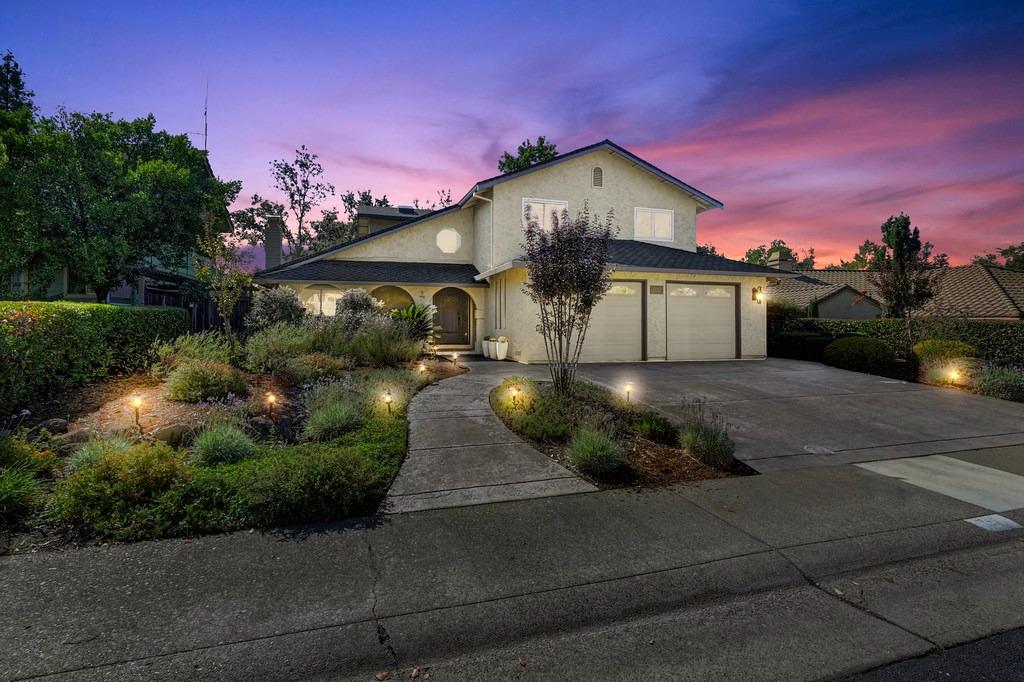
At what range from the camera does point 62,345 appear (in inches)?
310

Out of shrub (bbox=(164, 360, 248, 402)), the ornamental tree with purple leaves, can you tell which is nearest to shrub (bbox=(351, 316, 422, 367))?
shrub (bbox=(164, 360, 248, 402))

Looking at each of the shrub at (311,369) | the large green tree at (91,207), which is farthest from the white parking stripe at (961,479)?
the large green tree at (91,207)

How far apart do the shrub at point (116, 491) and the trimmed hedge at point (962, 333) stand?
17.9m

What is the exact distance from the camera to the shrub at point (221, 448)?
5559mm

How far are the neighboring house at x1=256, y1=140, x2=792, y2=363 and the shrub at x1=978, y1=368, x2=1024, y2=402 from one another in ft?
21.5

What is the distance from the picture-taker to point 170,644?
2.72 metres

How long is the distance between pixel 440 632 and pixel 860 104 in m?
15.3

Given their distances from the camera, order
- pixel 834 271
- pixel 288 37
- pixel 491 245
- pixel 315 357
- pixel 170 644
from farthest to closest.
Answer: pixel 834 271
pixel 491 245
pixel 315 357
pixel 288 37
pixel 170 644

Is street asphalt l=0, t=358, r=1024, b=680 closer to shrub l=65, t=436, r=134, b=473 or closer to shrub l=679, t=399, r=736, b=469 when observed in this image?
shrub l=679, t=399, r=736, b=469

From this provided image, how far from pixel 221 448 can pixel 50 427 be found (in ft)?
9.13

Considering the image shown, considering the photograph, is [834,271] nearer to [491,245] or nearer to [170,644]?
[491,245]

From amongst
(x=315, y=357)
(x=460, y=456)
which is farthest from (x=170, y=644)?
(x=315, y=357)

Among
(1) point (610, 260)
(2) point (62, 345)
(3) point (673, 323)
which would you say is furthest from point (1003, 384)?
(2) point (62, 345)

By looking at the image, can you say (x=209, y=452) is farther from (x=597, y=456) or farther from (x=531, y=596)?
(x=597, y=456)
